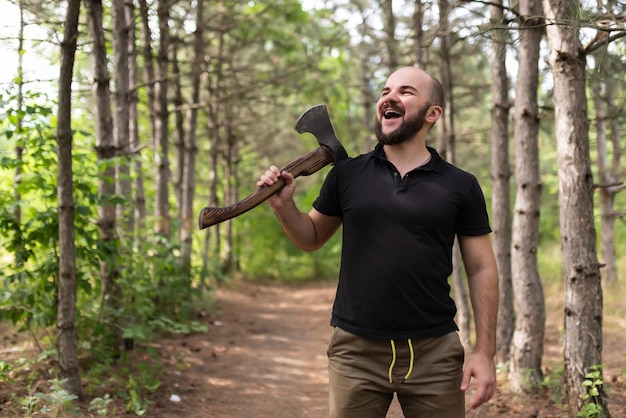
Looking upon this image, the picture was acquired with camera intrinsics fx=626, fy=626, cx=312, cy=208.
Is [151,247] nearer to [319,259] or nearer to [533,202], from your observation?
[533,202]

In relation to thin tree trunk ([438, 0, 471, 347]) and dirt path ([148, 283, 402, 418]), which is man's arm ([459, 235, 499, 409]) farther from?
thin tree trunk ([438, 0, 471, 347])

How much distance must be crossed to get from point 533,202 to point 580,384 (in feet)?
7.19

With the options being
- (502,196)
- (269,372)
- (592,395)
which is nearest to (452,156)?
(502,196)

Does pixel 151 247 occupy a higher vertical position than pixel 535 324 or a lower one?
higher

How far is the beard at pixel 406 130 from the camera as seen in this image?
2.84 meters

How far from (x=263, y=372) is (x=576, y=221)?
446 cm

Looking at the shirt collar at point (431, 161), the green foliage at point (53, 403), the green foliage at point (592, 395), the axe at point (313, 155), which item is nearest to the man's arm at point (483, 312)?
the shirt collar at point (431, 161)

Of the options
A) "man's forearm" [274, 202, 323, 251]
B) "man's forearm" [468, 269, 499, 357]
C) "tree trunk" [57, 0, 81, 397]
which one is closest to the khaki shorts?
"man's forearm" [468, 269, 499, 357]

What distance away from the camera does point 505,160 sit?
7.80 metres

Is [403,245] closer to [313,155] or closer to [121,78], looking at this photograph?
[313,155]

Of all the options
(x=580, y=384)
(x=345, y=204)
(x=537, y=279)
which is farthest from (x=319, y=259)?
(x=345, y=204)

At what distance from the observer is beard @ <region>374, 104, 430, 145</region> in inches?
112

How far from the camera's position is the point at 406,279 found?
271 cm

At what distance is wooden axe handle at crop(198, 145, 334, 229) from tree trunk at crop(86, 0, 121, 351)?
3539mm
